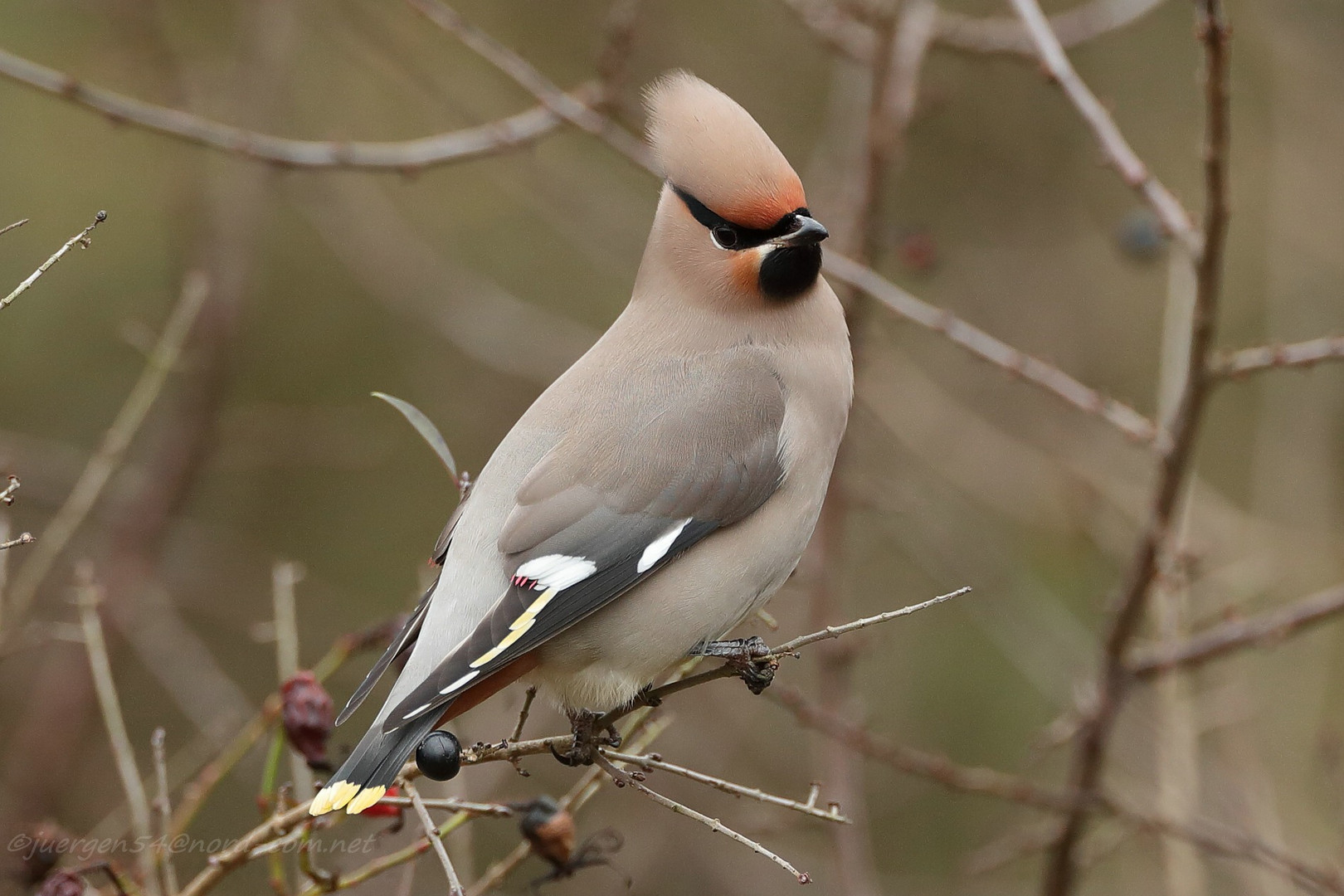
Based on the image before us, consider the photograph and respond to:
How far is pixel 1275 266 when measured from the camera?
18.1 feet

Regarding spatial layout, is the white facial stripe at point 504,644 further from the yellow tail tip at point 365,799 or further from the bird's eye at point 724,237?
the bird's eye at point 724,237

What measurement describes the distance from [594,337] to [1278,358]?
292cm

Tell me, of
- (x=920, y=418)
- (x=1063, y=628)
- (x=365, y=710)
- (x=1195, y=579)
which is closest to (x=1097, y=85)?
(x=920, y=418)

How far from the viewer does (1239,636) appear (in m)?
3.58

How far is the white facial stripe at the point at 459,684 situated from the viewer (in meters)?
2.54

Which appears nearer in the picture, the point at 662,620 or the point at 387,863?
the point at 387,863

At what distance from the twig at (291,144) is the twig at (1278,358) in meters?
1.59

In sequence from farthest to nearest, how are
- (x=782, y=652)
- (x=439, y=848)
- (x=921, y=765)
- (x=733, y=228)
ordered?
(x=921, y=765)
(x=733, y=228)
(x=782, y=652)
(x=439, y=848)

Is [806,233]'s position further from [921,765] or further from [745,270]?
[921,765]

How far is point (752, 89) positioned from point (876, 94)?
215cm

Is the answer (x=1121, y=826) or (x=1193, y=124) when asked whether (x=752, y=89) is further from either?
(x=1121, y=826)

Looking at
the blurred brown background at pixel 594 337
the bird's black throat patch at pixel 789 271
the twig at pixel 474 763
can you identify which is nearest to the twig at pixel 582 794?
the twig at pixel 474 763

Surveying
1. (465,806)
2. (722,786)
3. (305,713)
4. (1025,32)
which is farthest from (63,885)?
(1025,32)

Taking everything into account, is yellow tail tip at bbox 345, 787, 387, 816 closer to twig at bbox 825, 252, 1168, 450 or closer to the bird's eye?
the bird's eye
